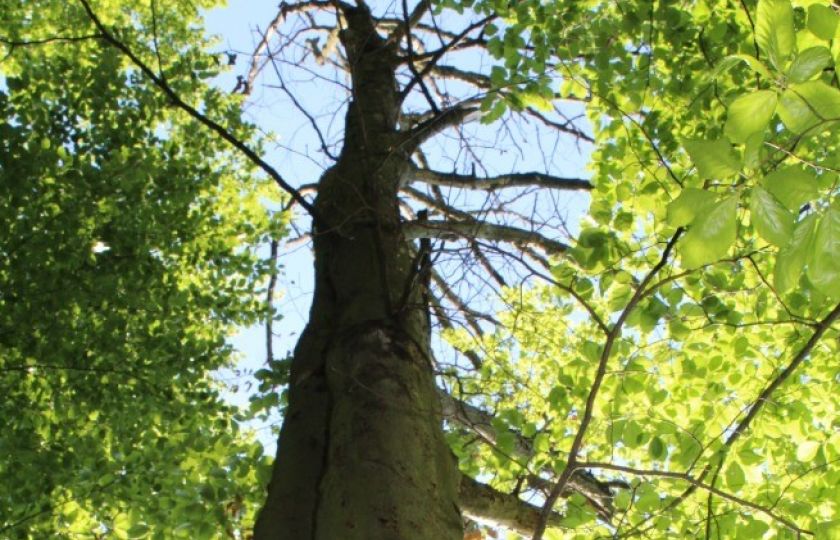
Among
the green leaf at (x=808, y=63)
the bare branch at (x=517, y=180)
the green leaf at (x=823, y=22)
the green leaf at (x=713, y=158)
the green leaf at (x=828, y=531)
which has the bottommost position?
the green leaf at (x=828, y=531)

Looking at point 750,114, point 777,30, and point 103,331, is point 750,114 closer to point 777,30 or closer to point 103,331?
point 777,30

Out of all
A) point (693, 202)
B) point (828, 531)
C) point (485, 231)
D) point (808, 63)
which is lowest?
point (828, 531)

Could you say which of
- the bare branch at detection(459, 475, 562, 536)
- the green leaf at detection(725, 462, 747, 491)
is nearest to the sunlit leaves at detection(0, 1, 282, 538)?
the bare branch at detection(459, 475, 562, 536)

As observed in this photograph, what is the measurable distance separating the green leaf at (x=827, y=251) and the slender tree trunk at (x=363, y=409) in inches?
46.6

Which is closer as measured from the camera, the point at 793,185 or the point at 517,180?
the point at 793,185

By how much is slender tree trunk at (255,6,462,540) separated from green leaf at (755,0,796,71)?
138 centimetres

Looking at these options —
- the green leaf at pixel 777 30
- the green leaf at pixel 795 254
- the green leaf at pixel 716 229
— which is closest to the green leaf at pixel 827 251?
the green leaf at pixel 795 254

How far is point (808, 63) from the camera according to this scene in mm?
1120

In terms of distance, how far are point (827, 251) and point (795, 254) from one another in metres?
0.07

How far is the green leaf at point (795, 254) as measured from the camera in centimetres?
120

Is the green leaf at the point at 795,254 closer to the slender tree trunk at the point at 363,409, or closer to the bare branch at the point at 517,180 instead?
the slender tree trunk at the point at 363,409

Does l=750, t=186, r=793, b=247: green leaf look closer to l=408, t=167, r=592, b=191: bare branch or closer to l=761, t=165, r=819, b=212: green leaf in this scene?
l=761, t=165, r=819, b=212: green leaf

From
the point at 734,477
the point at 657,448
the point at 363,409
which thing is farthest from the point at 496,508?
the point at 363,409

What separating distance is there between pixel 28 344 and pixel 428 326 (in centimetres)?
208
